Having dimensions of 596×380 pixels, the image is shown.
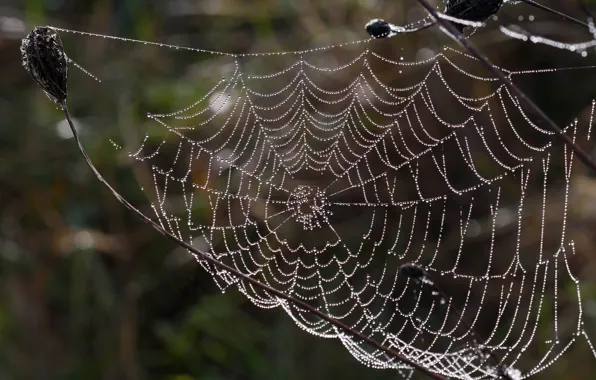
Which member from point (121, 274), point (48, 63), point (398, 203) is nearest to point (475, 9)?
point (48, 63)

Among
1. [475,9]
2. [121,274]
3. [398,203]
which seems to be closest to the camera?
[475,9]

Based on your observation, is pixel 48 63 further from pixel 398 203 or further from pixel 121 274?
pixel 121 274

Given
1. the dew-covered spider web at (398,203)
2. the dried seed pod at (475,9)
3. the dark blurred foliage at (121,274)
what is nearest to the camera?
the dried seed pod at (475,9)

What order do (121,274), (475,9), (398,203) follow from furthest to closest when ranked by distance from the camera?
(121,274) < (398,203) < (475,9)

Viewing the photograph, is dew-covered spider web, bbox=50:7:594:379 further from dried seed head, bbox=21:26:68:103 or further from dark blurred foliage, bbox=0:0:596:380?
dried seed head, bbox=21:26:68:103

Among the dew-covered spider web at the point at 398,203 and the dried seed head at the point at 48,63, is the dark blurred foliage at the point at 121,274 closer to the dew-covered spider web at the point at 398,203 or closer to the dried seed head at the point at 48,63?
the dew-covered spider web at the point at 398,203

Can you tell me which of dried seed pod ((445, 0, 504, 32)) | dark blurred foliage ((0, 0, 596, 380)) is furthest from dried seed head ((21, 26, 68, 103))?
dark blurred foliage ((0, 0, 596, 380))

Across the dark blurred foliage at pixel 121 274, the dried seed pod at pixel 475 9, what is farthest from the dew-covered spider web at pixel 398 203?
the dried seed pod at pixel 475 9
